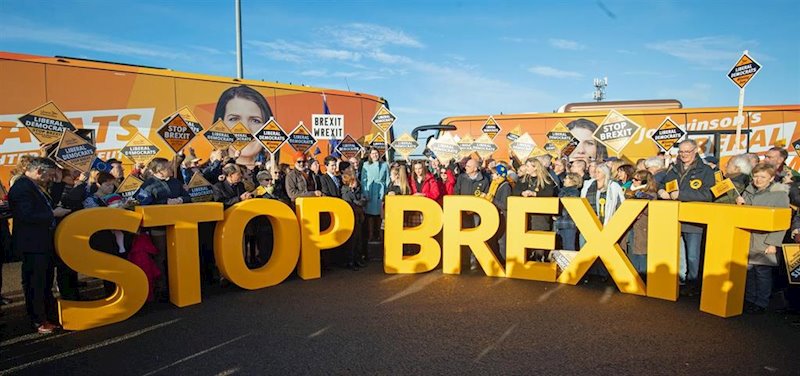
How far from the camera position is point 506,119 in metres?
14.7

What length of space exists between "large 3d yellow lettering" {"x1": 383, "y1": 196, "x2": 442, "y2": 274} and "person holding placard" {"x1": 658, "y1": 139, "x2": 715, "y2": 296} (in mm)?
3264

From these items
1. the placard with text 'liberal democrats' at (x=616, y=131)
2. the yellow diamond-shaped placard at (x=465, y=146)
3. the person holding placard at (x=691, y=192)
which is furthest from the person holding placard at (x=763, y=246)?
the yellow diamond-shaped placard at (x=465, y=146)

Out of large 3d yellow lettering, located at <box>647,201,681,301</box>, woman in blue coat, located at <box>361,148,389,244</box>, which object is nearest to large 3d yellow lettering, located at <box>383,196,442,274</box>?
woman in blue coat, located at <box>361,148,389,244</box>

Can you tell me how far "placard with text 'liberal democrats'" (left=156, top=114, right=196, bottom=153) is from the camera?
288 inches

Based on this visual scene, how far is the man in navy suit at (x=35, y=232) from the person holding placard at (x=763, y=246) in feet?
25.4

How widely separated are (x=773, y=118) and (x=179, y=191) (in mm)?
15680

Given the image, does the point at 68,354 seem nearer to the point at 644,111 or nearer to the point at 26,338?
the point at 26,338

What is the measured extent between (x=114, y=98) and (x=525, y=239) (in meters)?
8.57

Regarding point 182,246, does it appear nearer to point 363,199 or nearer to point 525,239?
point 363,199

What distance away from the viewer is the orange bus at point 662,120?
42.0ft

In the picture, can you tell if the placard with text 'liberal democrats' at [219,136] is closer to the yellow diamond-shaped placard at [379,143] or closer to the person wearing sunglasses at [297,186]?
the person wearing sunglasses at [297,186]

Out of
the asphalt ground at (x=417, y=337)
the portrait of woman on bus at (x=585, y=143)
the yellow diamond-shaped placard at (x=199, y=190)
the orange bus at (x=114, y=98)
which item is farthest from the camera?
the portrait of woman on bus at (x=585, y=143)

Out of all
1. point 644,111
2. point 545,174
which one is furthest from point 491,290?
point 644,111

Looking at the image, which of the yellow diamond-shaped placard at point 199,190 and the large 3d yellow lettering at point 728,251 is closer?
the large 3d yellow lettering at point 728,251
